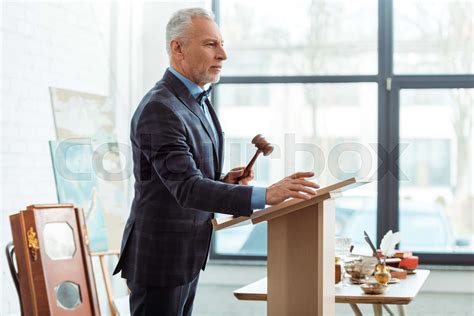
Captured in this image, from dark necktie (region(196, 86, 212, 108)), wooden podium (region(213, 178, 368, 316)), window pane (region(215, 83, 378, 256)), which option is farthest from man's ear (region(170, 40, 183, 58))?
window pane (region(215, 83, 378, 256))

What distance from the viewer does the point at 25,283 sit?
3424 millimetres

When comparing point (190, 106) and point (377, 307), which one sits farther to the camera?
point (377, 307)

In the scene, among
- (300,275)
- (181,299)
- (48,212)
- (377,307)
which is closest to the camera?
(300,275)

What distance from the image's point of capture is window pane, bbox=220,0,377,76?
18.2 feet

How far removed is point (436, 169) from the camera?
18.1 ft

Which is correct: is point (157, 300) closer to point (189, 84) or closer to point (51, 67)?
point (189, 84)

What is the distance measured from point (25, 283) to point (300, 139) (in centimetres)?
271

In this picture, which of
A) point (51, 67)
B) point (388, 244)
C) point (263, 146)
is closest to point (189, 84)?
point (263, 146)

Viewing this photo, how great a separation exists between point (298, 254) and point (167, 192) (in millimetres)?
417

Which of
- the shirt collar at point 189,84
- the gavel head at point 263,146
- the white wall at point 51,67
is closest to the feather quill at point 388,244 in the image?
the gavel head at point 263,146

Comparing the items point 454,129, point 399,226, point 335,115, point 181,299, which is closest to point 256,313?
point 399,226

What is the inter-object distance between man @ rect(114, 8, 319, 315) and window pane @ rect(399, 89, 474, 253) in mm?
3480

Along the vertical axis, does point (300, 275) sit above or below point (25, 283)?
above

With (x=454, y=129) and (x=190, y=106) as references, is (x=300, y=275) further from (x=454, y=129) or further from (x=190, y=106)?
(x=454, y=129)
